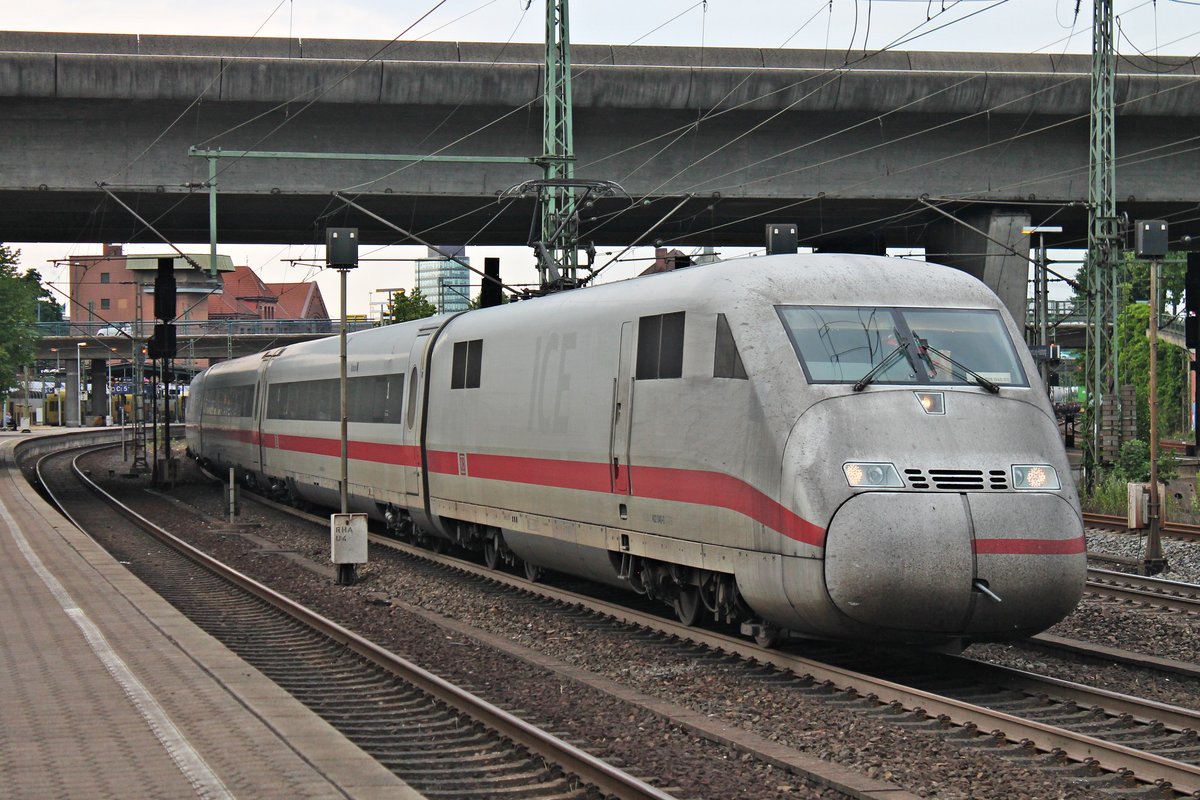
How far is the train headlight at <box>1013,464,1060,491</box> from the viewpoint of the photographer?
1000cm

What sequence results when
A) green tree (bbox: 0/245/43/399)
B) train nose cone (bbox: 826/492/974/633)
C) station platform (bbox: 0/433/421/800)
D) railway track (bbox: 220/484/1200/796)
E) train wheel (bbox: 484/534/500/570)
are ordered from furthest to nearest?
1. green tree (bbox: 0/245/43/399)
2. train wheel (bbox: 484/534/500/570)
3. train nose cone (bbox: 826/492/974/633)
4. railway track (bbox: 220/484/1200/796)
5. station platform (bbox: 0/433/421/800)

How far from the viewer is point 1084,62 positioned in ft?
103

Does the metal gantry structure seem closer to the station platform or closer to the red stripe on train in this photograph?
the red stripe on train

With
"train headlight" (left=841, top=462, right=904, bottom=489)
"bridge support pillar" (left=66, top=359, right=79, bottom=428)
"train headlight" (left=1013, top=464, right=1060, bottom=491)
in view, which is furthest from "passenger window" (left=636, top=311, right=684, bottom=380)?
"bridge support pillar" (left=66, top=359, right=79, bottom=428)

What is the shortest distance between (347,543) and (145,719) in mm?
9088

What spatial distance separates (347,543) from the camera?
17.5m

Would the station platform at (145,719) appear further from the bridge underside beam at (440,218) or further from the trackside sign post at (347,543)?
the bridge underside beam at (440,218)

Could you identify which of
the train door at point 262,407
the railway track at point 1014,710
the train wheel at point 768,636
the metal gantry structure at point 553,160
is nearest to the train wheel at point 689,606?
the railway track at point 1014,710

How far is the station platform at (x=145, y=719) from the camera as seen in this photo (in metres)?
7.00

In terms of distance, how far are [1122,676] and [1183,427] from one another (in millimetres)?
75323

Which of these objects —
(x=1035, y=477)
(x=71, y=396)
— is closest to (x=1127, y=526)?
(x=1035, y=477)

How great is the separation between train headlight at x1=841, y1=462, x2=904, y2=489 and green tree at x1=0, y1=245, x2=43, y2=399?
219ft

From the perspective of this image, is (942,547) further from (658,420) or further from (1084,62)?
(1084,62)

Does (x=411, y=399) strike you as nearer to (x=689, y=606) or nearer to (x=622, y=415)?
(x=622, y=415)
